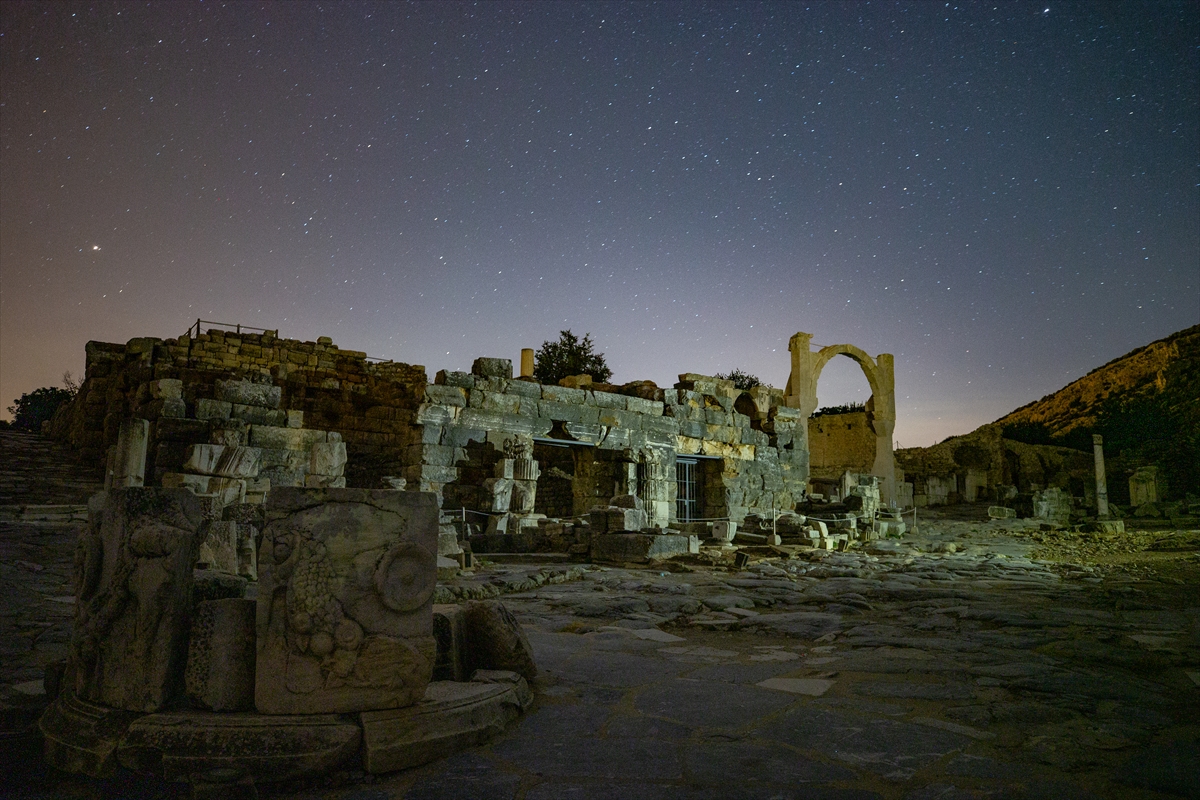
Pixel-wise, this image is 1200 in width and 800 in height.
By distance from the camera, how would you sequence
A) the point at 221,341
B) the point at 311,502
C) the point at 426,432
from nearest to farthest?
the point at 311,502 < the point at 426,432 < the point at 221,341

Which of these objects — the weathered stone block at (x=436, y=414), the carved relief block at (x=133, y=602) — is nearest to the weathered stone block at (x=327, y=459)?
the weathered stone block at (x=436, y=414)

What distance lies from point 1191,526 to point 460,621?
64.5 feet

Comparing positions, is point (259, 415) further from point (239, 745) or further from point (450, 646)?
point (239, 745)

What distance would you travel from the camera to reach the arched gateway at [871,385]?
1068 inches

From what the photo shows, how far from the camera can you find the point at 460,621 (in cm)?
388

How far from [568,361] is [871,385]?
14075 millimetres

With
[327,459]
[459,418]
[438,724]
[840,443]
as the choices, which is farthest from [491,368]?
[840,443]

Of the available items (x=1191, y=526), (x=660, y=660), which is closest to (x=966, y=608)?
(x=660, y=660)

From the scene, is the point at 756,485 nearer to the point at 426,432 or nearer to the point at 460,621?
the point at 426,432

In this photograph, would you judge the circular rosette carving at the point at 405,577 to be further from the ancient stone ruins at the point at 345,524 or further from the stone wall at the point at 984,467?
the stone wall at the point at 984,467

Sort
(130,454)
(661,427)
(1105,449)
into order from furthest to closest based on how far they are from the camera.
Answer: (1105,449)
(661,427)
(130,454)

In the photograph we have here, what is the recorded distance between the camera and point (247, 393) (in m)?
10.4

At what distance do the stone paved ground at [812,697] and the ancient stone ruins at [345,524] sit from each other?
0.81ft

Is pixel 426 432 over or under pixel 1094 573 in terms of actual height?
over
